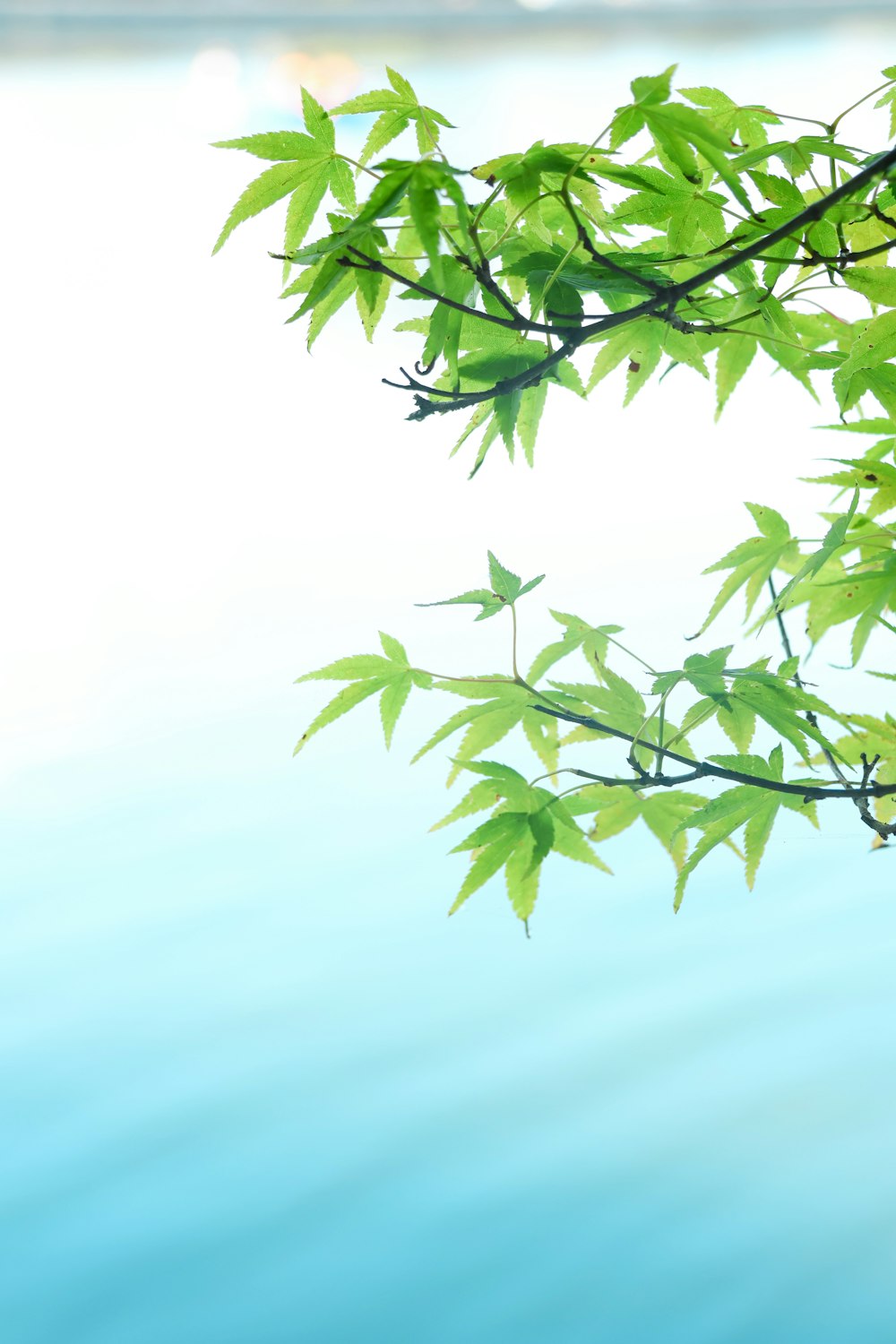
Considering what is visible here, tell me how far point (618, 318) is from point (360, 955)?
1076 mm

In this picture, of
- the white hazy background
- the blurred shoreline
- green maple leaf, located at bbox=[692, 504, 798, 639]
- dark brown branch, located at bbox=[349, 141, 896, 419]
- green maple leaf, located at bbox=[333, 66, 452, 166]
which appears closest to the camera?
dark brown branch, located at bbox=[349, 141, 896, 419]

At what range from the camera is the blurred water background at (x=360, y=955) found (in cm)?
89

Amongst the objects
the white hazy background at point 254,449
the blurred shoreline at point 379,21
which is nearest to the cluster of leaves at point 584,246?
the white hazy background at point 254,449

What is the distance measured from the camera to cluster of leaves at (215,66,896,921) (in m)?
0.37

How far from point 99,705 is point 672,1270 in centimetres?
153

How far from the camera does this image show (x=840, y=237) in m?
0.43

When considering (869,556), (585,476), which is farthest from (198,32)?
(869,556)

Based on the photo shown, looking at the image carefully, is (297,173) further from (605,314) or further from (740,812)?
(740,812)

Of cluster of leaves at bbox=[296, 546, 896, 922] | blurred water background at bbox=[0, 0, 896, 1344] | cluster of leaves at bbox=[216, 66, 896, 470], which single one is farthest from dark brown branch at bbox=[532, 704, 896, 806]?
blurred water background at bbox=[0, 0, 896, 1344]

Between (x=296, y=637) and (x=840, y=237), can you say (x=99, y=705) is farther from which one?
(x=840, y=237)

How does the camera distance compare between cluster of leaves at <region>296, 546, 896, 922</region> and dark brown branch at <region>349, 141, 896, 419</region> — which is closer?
dark brown branch at <region>349, 141, 896, 419</region>

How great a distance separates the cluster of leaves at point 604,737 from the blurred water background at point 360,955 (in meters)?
0.51

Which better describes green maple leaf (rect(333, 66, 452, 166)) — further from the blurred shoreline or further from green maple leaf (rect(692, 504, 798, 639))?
the blurred shoreline

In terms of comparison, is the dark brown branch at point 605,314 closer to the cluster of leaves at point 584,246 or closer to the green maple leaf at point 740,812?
the cluster of leaves at point 584,246
